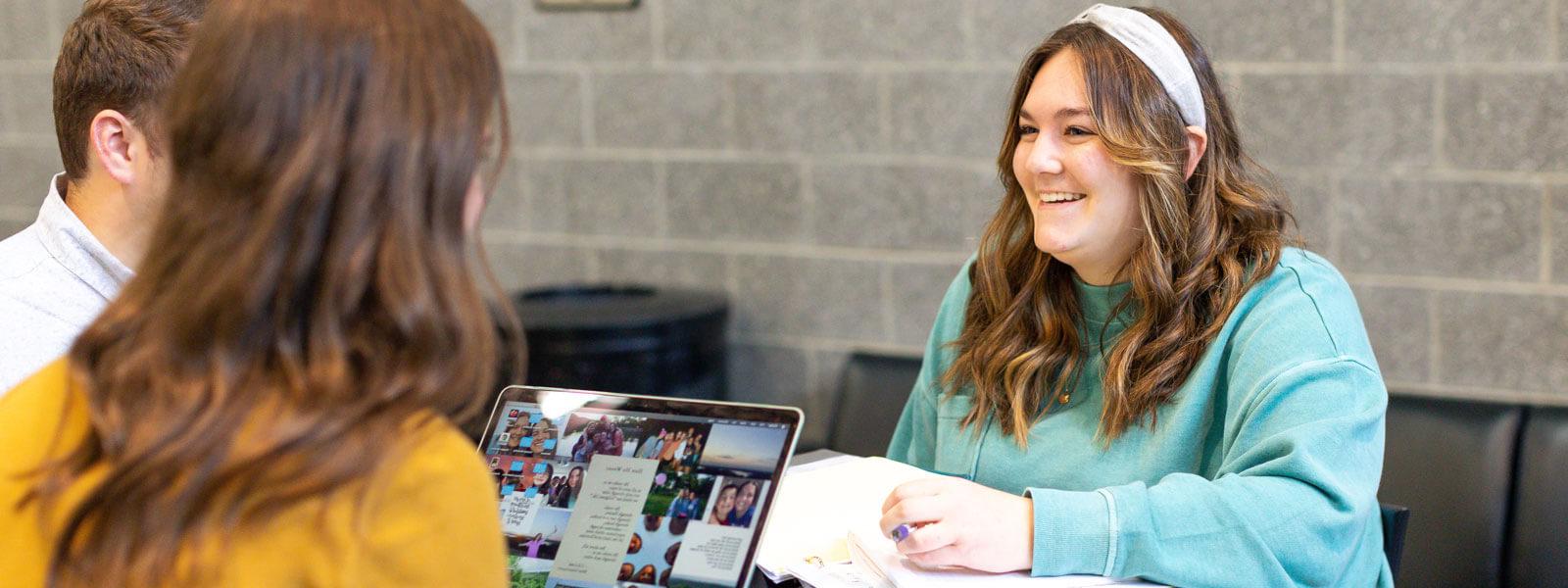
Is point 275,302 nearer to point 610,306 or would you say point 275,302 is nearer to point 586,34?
point 610,306

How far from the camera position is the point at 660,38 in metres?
3.21

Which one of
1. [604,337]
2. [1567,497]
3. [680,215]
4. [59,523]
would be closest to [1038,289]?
[1567,497]

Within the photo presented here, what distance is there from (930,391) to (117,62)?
1.05 meters

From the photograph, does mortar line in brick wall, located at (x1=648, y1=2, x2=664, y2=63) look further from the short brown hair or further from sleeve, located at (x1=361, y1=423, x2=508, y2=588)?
sleeve, located at (x1=361, y1=423, x2=508, y2=588)

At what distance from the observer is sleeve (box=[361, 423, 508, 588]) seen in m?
0.80

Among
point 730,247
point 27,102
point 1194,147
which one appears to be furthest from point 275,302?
point 27,102

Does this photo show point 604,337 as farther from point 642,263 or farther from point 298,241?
point 298,241

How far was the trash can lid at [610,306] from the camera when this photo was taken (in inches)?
116

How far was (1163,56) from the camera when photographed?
5.20ft

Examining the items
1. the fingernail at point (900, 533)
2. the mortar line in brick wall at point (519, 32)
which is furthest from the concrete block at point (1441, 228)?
the mortar line in brick wall at point (519, 32)

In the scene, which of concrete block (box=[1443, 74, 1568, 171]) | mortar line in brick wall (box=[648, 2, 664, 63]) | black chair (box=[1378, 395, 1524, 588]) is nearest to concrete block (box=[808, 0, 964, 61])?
mortar line in brick wall (box=[648, 2, 664, 63])

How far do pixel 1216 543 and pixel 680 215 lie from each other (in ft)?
7.01

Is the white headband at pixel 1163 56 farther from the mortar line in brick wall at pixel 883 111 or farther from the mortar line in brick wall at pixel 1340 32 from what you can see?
the mortar line in brick wall at pixel 883 111

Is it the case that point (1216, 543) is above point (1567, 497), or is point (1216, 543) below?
above
